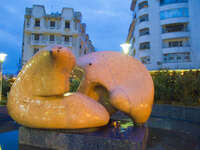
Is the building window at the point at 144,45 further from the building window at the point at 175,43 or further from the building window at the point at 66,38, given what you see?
the building window at the point at 66,38

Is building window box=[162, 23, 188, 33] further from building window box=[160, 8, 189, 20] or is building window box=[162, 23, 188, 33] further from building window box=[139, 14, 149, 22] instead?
building window box=[139, 14, 149, 22]

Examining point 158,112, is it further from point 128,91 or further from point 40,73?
point 40,73

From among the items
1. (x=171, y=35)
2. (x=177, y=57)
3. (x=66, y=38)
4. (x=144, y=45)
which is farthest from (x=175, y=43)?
(x=66, y=38)

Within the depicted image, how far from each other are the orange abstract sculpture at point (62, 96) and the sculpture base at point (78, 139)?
22 centimetres

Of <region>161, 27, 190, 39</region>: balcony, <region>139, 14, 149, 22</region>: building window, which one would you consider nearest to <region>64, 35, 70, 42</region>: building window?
<region>139, 14, 149, 22</region>: building window

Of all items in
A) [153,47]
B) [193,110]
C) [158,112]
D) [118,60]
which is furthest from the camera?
[153,47]

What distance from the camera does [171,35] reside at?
26.9 metres

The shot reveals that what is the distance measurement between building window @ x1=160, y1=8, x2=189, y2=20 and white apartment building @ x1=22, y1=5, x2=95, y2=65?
14.9 meters

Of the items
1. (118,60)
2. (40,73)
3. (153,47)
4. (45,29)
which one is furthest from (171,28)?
(40,73)

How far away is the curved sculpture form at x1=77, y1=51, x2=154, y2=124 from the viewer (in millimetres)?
4539

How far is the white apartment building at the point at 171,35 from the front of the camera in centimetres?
2577

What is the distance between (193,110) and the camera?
8633mm

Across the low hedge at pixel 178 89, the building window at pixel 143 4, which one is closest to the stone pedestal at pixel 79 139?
the low hedge at pixel 178 89

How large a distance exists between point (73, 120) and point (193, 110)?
7167 millimetres
